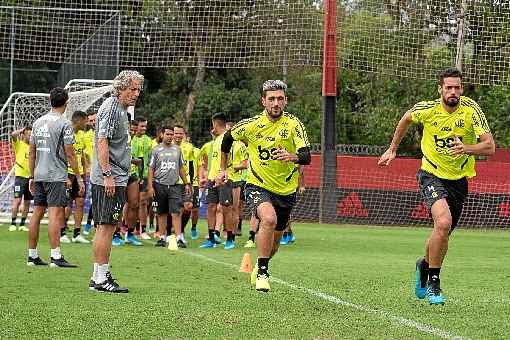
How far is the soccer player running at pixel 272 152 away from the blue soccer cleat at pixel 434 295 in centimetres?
171

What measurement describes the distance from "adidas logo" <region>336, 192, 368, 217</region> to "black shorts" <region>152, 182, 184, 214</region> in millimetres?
11029

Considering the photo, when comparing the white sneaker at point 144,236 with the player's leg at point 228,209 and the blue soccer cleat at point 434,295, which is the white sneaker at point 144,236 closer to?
the player's leg at point 228,209

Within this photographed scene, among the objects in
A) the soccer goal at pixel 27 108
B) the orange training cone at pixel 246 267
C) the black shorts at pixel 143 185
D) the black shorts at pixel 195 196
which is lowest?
the orange training cone at pixel 246 267

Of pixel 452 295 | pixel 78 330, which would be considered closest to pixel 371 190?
pixel 452 295

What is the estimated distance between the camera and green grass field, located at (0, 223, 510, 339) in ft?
24.2

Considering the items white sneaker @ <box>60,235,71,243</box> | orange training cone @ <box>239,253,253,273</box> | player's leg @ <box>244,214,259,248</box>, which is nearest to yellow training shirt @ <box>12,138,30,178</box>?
white sneaker @ <box>60,235,71,243</box>

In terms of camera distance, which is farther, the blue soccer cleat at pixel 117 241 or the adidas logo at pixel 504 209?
the adidas logo at pixel 504 209

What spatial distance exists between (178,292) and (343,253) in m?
7.38

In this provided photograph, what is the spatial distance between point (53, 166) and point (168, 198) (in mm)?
5119

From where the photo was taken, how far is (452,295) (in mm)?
10086

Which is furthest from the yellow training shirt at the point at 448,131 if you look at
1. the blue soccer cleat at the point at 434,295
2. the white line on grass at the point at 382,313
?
the white line on grass at the point at 382,313

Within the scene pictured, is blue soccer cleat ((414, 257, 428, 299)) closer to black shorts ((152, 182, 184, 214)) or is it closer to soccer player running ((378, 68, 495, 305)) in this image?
soccer player running ((378, 68, 495, 305))

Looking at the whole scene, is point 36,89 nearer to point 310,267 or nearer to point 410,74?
point 410,74

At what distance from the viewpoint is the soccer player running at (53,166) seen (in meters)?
12.4
